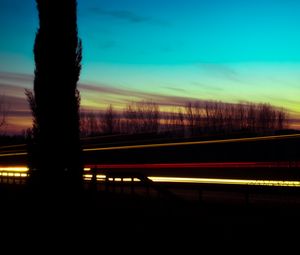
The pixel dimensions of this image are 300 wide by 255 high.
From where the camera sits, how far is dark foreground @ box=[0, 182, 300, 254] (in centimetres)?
842

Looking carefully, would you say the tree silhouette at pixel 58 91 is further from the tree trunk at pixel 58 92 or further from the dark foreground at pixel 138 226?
the dark foreground at pixel 138 226

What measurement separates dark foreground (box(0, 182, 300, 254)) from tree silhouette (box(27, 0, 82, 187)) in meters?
0.75

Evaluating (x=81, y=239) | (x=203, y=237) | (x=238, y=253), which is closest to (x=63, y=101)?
(x=81, y=239)

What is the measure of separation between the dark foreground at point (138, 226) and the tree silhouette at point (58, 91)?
751 mm

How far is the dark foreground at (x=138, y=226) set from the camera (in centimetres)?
842

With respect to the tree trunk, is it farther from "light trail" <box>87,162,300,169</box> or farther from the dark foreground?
"light trail" <box>87,162,300,169</box>

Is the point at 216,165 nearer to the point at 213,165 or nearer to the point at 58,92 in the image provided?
the point at 213,165

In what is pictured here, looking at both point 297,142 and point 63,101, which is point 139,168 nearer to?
point 297,142

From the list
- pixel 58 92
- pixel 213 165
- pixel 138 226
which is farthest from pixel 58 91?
pixel 213 165

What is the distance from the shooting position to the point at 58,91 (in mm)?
12289

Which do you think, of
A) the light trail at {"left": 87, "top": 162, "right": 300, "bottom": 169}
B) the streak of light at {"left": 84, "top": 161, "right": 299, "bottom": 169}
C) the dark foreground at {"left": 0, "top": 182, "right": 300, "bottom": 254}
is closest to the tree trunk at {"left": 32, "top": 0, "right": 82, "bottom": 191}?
the dark foreground at {"left": 0, "top": 182, "right": 300, "bottom": 254}

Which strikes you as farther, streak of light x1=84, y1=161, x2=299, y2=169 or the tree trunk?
streak of light x1=84, y1=161, x2=299, y2=169

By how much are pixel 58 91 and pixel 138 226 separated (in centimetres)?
439

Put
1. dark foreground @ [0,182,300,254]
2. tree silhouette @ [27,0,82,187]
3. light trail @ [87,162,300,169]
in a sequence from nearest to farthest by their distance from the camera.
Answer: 1. dark foreground @ [0,182,300,254]
2. tree silhouette @ [27,0,82,187]
3. light trail @ [87,162,300,169]
